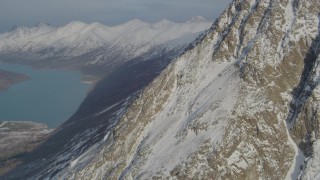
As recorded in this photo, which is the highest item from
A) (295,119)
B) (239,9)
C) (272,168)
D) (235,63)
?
(239,9)

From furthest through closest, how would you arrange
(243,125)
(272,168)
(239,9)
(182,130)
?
(239,9) < (182,130) < (243,125) < (272,168)

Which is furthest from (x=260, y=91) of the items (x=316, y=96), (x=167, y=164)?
(x=167, y=164)

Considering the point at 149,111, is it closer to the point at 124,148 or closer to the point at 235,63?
the point at 124,148

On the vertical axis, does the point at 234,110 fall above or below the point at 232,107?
below

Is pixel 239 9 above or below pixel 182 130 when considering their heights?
above

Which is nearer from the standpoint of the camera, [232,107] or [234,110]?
[234,110]

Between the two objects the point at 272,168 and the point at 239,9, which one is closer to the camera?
the point at 272,168
